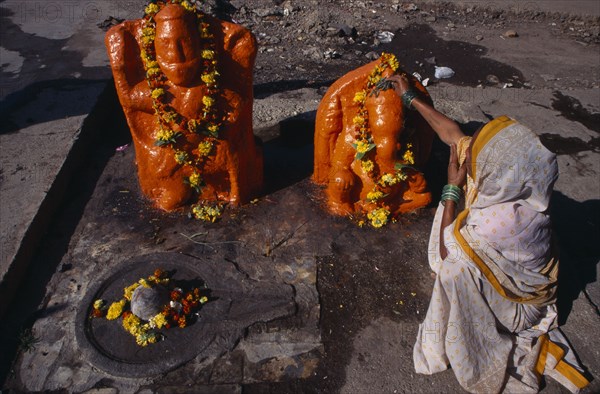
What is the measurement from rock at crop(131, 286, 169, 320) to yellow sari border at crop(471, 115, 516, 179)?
9.14ft

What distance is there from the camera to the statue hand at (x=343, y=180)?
484 cm

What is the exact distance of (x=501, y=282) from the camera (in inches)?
132

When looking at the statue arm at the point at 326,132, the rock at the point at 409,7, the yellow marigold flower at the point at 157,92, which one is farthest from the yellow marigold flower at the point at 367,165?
the rock at the point at 409,7

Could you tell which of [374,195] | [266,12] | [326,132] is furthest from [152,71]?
[266,12]

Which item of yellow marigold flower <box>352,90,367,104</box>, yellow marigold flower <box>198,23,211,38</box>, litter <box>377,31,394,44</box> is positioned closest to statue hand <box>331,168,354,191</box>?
yellow marigold flower <box>352,90,367,104</box>

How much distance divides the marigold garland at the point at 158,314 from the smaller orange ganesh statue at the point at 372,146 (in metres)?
1.90

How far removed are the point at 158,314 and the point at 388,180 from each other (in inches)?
103

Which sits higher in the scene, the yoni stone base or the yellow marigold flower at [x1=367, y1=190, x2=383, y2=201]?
the yellow marigold flower at [x1=367, y1=190, x2=383, y2=201]

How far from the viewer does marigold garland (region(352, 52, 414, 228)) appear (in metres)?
4.50

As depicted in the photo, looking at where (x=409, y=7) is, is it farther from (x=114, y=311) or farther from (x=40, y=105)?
(x=114, y=311)

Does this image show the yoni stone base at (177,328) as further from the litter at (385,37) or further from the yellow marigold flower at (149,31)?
the litter at (385,37)

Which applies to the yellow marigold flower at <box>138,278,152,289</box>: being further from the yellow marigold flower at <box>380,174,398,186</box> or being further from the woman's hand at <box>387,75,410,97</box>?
the woman's hand at <box>387,75,410,97</box>

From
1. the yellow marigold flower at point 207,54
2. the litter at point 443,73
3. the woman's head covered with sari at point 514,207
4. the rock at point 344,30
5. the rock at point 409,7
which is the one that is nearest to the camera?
the woman's head covered with sari at point 514,207

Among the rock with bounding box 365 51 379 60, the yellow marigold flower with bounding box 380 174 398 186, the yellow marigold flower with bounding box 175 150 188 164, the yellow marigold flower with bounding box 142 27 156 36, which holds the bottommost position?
the rock with bounding box 365 51 379 60
